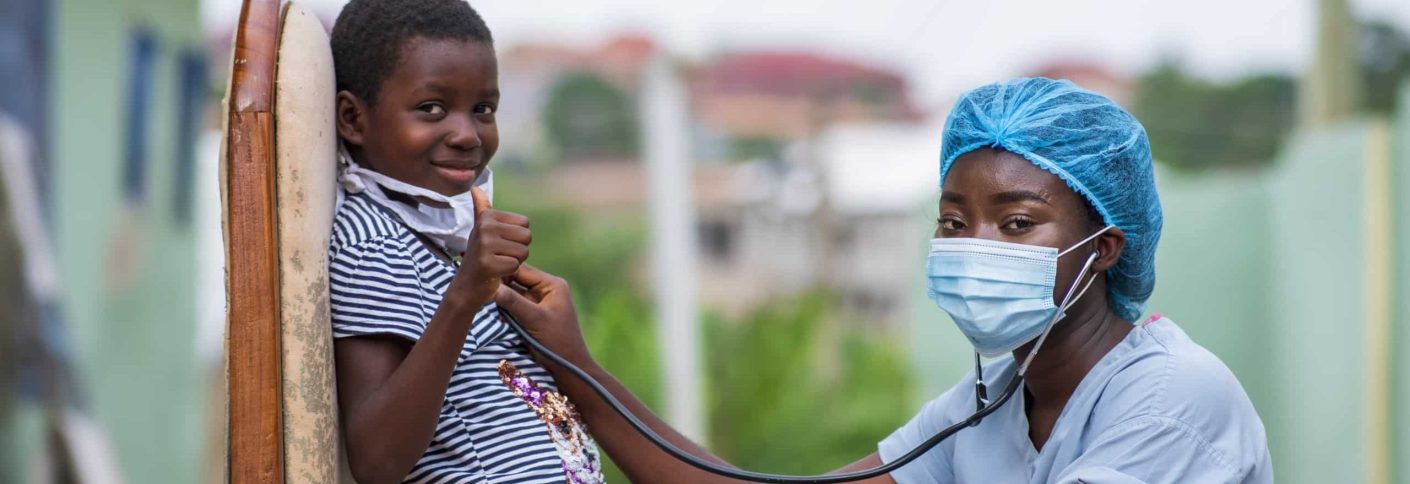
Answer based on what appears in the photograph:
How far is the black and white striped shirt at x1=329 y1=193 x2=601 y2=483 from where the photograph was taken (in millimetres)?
1900

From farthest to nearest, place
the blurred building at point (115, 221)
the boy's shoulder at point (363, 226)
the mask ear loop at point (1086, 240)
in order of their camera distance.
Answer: the blurred building at point (115, 221)
the mask ear loop at point (1086, 240)
the boy's shoulder at point (363, 226)

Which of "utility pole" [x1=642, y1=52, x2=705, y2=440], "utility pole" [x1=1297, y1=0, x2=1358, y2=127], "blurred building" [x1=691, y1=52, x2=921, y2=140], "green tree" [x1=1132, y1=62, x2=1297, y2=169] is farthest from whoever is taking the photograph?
"green tree" [x1=1132, y1=62, x2=1297, y2=169]

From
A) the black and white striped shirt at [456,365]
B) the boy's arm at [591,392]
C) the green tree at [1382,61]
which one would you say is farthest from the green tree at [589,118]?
the black and white striped shirt at [456,365]

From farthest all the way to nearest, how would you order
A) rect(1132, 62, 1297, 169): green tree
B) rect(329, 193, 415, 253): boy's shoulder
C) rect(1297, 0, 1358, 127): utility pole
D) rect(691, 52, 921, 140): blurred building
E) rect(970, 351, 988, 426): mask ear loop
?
rect(1132, 62, 1297, 169): green tree, rect(691, 52, 921, 140): blurred building, rect(1297, 0, 1358, 127): utility pole, rect(970, 351, 988, 426): mask ear loop, rect(329, 193, 415, 253): boy's shoulder

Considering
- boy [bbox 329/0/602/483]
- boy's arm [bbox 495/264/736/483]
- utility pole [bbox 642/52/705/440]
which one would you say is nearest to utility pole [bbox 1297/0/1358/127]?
utility pole [bbox 642/52/705/440]

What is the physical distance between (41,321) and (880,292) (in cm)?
1861

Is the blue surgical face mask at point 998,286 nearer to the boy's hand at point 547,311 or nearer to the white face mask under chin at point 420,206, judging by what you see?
the boy's hand at point 547,311

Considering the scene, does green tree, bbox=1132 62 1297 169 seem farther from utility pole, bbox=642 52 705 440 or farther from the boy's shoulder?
the boy's shoulder

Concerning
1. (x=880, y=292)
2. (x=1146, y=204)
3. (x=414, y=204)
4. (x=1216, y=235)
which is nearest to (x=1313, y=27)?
(x=1216, y=235)

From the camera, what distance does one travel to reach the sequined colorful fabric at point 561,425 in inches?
80.5

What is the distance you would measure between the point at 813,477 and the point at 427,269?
74cm

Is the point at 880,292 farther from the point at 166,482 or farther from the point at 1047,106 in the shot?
the point at 1047,106

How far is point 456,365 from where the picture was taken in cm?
195

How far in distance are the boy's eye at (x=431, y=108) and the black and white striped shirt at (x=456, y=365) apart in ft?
0.50
